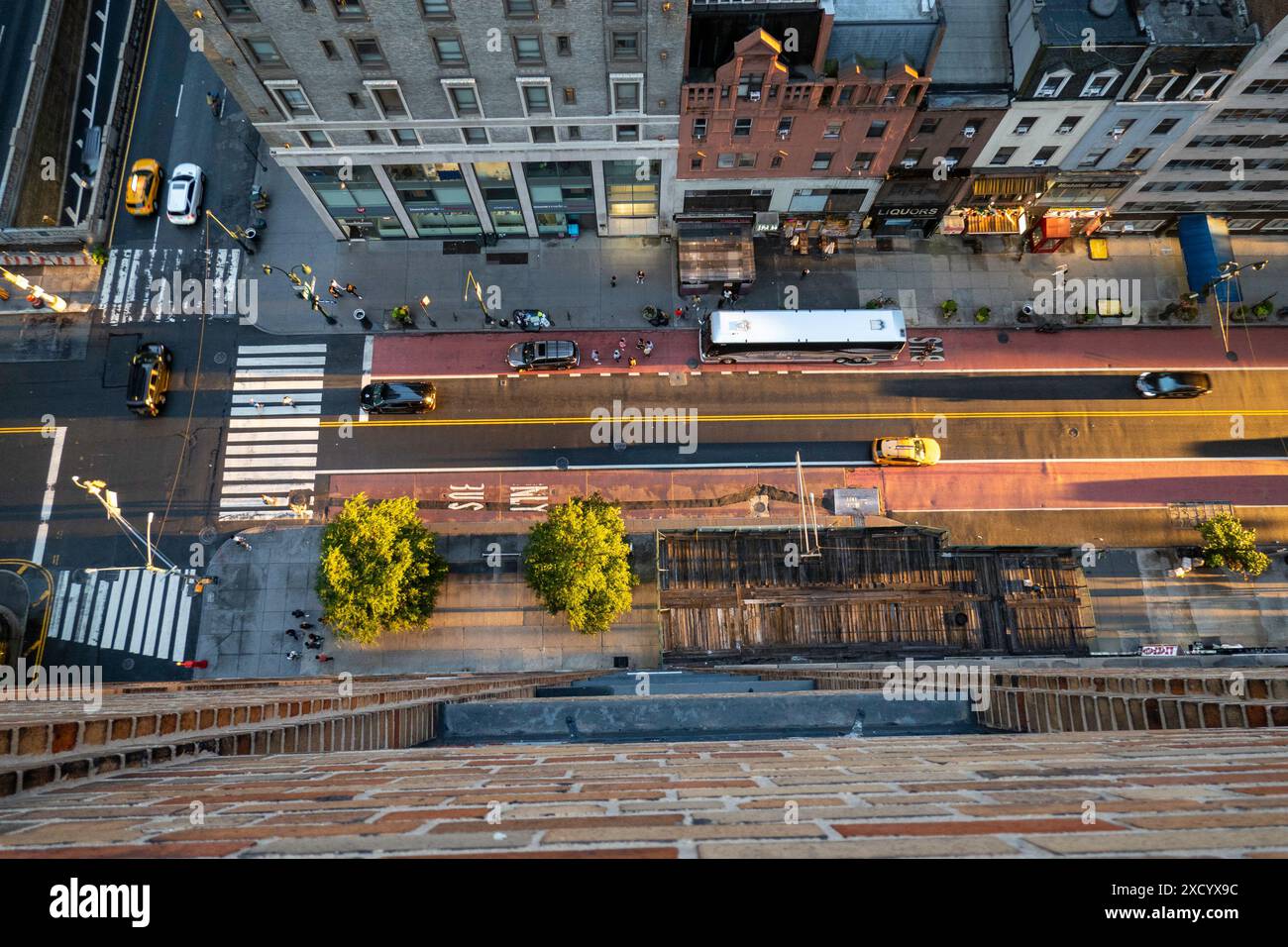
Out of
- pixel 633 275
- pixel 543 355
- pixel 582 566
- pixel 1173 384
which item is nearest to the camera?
pixel 582 566

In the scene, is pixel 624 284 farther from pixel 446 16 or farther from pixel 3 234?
pixel 3 234

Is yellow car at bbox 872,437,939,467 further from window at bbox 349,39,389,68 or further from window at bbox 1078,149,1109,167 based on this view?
window at bbox 349,39,389,68

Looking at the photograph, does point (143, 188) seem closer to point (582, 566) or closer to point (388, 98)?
point (388, 98)

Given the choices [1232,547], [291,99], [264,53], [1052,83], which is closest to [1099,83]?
[1052,83]

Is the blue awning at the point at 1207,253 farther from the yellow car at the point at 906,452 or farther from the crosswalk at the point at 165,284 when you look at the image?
the crosswalk at the point at 165,284

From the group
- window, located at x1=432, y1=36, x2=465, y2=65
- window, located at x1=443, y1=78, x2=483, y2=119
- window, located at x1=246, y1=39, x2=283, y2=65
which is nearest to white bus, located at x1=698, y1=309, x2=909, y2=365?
window, located at x1=443, y1=78, x2=483, y2=119

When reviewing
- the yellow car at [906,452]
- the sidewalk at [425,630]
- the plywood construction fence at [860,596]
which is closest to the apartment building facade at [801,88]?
the yellow car at [906,452]
